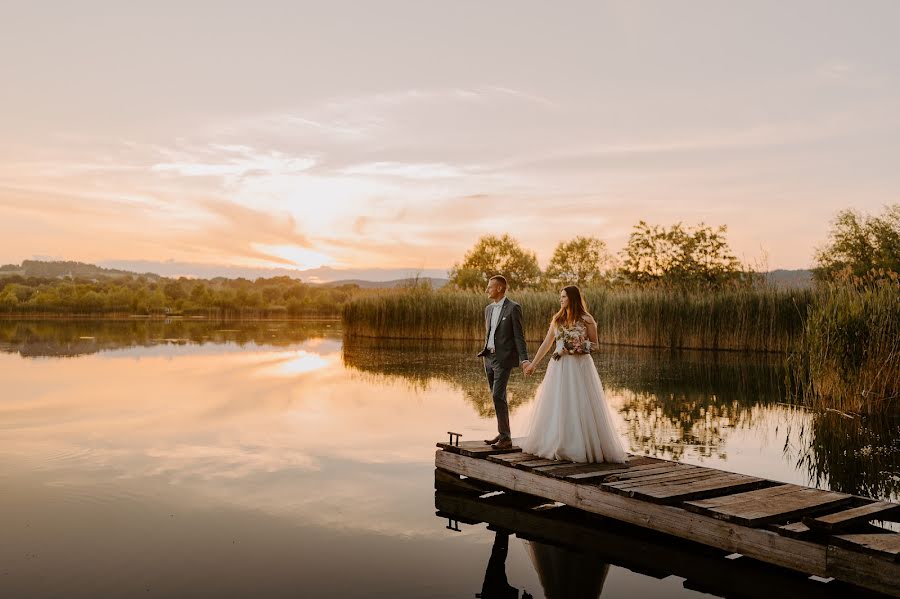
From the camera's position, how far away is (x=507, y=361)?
8.15 metres

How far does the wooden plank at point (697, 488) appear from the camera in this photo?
621 cm

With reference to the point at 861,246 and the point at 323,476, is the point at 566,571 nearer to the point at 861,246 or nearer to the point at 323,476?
the point at 323,476

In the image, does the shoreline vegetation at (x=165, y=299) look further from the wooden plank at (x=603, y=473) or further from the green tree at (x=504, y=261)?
the wooden plank at (x=603, y=473)

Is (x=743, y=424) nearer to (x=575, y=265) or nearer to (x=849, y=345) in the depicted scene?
(x=849, y=345)

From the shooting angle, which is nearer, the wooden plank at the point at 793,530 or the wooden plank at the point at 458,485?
the wooden plank at the point at 793,530

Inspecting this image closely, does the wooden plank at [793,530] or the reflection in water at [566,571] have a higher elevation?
the wooden plank at [793,530]

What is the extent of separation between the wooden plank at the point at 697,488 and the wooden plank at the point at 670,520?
0.25 feet

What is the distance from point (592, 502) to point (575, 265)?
63.0 meters

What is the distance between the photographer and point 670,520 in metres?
6.08

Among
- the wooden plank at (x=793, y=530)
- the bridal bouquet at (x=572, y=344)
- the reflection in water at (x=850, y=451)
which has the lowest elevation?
the reflection in water at (x=850, y=451)

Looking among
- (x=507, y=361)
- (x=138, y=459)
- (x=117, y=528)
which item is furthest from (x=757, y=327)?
(x=117, y=528)

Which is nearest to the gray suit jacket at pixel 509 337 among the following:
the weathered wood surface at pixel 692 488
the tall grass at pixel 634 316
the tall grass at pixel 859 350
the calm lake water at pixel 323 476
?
the calm lake water at pixel 323 476

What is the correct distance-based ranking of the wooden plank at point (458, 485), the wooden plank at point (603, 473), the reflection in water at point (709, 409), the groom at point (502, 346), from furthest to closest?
the reflection in water at point (709, 409)
the groom at point (502, 346)
the wooden plank at point (458, 485)
the wooden plank at point (603, 473)

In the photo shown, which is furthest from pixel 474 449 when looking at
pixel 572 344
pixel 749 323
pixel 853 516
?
pixel 749 323
